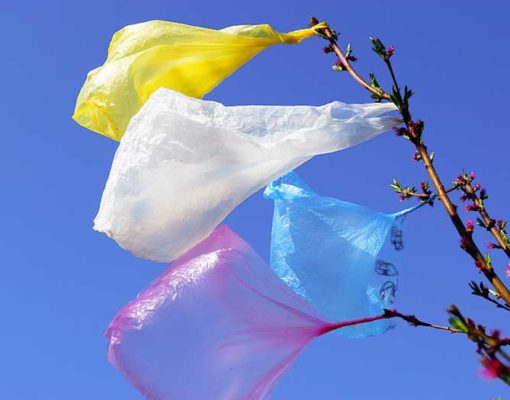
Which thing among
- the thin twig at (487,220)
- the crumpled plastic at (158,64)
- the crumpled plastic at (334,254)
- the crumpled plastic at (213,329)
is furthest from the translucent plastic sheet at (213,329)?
the thin twig at (487,220)

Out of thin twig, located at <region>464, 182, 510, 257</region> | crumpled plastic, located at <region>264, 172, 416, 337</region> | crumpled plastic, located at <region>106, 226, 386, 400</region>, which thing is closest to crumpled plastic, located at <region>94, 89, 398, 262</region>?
crumpled plastic, located at <region>106, 226, 386, 400</region>

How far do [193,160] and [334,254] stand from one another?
26.1 inches

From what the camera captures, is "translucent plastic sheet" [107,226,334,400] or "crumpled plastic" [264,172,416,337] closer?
"translucent plastic sheet" [107,226,334,400]

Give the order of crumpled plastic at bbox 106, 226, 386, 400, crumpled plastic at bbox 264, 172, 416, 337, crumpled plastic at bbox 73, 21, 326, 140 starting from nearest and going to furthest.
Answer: crumpled plastic at bbox 106, 226, 386, 400, crumpled plastic at bbox 73, 21, 326, 140, crumpled plastic at bbox 264, 172, 416, 337

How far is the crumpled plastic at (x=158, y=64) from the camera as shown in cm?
183

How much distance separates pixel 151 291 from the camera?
1.62 meters

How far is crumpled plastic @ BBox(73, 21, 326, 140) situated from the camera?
1.83 m

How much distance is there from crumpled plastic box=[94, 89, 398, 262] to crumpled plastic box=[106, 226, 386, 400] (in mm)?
95

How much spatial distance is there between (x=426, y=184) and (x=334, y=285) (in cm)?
57

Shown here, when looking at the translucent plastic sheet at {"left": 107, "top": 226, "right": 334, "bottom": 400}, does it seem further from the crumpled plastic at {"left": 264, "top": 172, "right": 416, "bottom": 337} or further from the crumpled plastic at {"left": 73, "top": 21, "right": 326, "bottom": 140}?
the crumpled plastic at {"left": 73, "top": 21, "right": 326, "bottom": 140}

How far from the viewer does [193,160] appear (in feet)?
5.47

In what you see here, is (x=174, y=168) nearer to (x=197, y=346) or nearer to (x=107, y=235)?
(x=107, y=235)

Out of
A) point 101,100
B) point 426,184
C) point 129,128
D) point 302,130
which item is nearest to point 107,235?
point 129,128

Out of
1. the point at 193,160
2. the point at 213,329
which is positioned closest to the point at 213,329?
the point at 213,329
